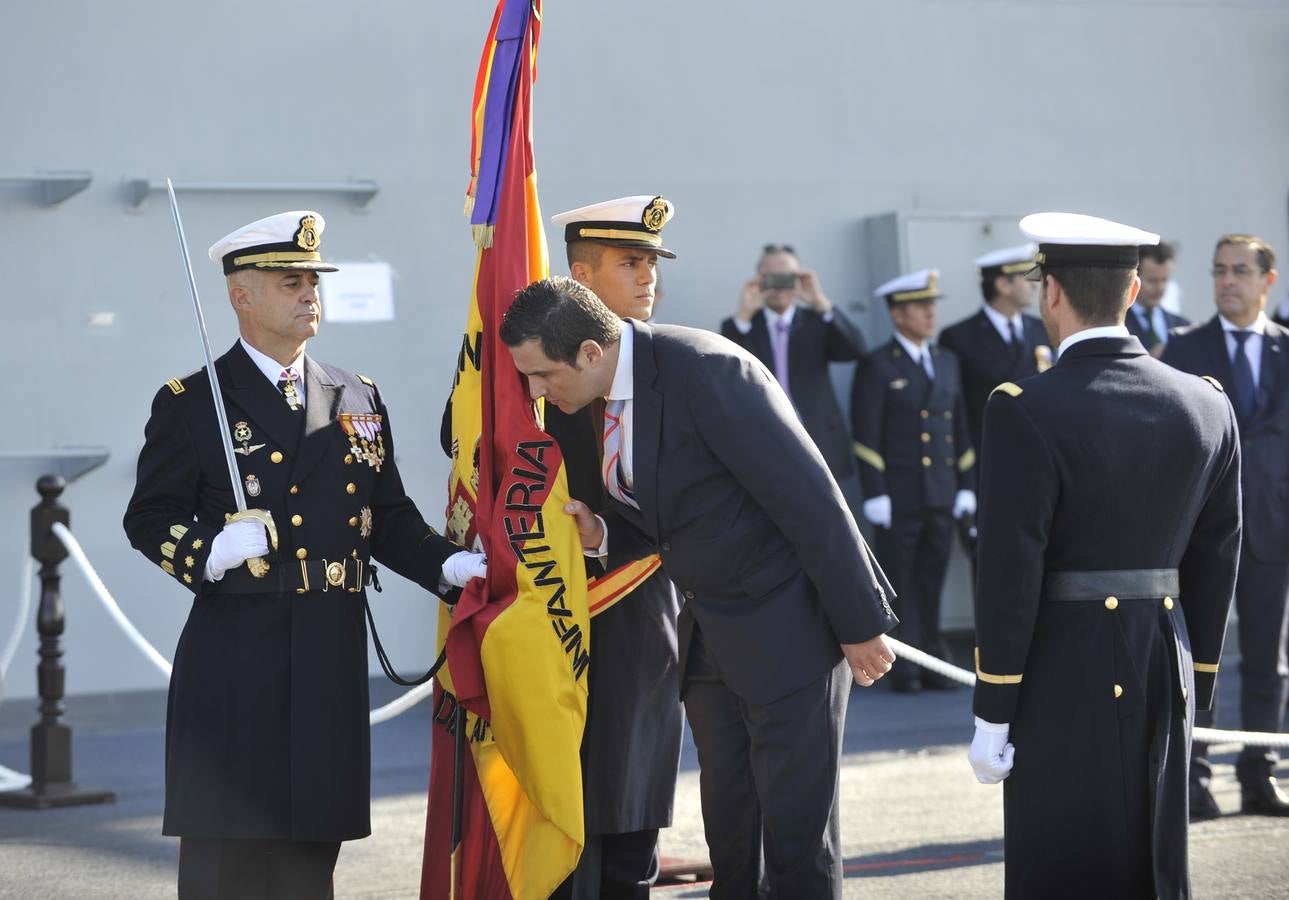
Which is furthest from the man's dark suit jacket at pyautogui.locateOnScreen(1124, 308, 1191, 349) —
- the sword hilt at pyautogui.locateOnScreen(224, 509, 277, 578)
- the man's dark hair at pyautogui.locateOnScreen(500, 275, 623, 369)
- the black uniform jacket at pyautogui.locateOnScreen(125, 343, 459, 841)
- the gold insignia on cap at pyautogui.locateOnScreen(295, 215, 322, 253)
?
the sword hilt at pyautogui.locateOnScreen(224, 509, 277, 578)

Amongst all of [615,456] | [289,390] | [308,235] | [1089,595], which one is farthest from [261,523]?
[1089,595]

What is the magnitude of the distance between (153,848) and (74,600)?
2922 millimetres

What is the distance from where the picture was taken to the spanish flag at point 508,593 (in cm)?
434

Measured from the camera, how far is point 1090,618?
12.5 feet

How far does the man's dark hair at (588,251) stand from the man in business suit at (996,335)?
17.3 ft

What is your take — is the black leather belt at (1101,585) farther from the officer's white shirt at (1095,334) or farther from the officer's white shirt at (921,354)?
the officer's white shirt at (921,354)

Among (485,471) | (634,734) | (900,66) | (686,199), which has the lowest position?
(634,734)

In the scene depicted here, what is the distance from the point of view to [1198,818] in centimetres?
633

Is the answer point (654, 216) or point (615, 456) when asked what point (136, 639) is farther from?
point (615, 456)

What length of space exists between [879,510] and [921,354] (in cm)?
92

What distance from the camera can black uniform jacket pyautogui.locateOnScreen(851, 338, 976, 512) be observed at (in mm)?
9484

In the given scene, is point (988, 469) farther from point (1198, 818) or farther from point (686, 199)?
point (686, 199)

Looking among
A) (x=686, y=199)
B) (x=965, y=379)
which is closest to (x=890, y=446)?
(x=965, y=379)

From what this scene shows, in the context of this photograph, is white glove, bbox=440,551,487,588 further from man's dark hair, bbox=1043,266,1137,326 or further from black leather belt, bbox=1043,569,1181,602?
man's dark hair, bbox=1043,266,1137,326
